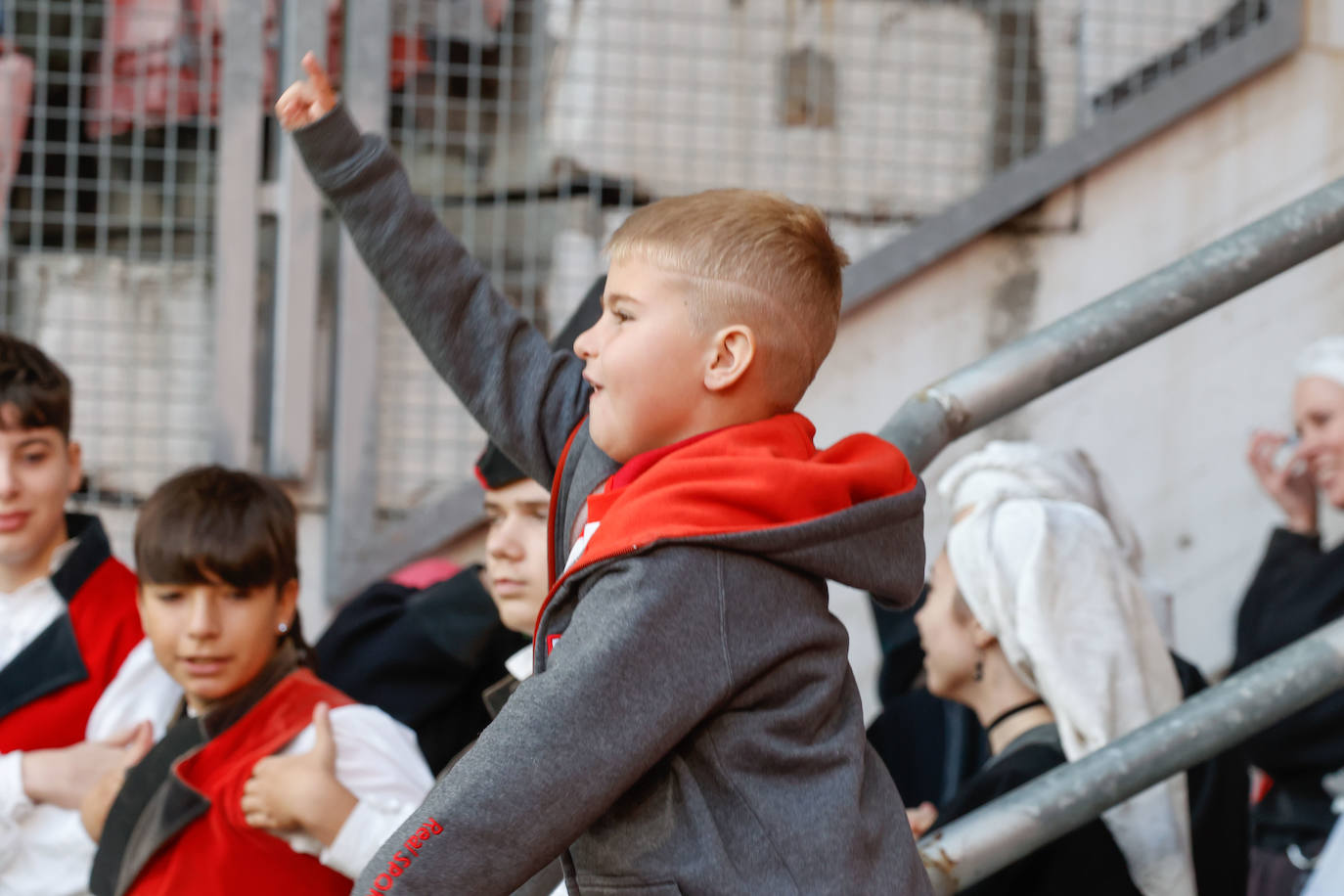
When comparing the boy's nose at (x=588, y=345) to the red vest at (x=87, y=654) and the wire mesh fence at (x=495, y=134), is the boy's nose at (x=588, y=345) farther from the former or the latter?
the wire mesh fence at (x=495, y=134)

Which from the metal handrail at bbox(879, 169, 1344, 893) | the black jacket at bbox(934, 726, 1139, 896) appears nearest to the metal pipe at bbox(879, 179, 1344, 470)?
the metal handrail at bbox(879, 169, 1344, 893)

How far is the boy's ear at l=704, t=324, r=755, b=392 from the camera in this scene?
1.34m

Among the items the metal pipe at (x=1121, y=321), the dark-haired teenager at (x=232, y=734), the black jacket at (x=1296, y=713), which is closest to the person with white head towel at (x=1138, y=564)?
the black jacket at (x=1296, y=713)

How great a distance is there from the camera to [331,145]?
1.56 metres

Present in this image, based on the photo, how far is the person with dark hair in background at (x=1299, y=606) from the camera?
9.40ft

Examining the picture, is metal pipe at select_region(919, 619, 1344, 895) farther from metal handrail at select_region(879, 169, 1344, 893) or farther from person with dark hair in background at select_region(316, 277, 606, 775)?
person with dark hair in background at select_region(316, 277, 606, 775)

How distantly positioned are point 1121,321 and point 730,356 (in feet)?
1.66

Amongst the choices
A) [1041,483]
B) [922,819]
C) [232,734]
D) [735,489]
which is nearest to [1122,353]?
[735,489]

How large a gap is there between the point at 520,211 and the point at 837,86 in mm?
881

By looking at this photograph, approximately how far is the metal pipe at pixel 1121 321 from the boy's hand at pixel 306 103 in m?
0.67

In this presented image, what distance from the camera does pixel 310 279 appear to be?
3.75 metres

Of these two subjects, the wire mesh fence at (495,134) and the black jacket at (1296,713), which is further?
the wire mesh fence at (495,134)

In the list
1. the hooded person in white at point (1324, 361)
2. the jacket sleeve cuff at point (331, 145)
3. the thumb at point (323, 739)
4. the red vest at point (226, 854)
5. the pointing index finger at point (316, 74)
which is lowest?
the red vest at point (226, 854)

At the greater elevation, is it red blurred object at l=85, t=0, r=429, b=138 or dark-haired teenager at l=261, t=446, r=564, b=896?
red blurred object at l=85, t=0, r=429, b=138
